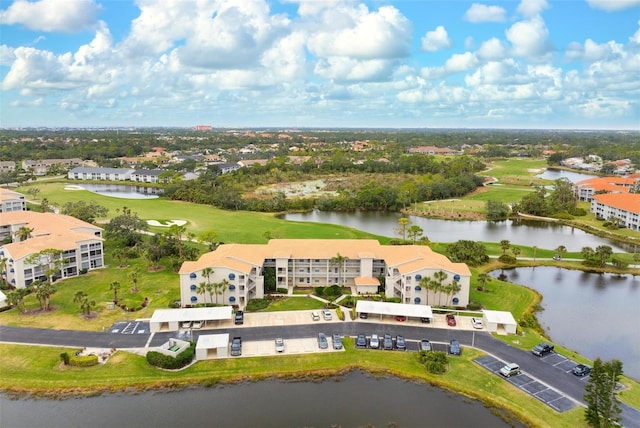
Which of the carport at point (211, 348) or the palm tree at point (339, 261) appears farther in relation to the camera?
the palm tree at point (339, 261)

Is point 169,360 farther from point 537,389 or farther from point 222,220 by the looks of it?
point 222,220

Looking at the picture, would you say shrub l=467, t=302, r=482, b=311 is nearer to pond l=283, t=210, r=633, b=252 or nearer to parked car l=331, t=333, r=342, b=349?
parked car l=331, t=333, r=342, b=349

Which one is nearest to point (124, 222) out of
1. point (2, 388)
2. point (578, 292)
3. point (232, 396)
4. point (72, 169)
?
point (2, 388)

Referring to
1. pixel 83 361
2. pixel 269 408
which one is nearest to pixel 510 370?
pixel 269 408

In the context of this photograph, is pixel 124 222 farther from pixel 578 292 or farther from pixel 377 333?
pixel 578 292

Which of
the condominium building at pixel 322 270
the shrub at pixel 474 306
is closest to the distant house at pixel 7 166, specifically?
the condominium building at pixel 322 270

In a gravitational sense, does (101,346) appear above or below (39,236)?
below

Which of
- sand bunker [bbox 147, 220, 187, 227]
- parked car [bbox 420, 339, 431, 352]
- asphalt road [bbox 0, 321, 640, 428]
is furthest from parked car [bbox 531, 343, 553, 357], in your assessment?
sand bunker [bbox 147, 220, 187, 227]

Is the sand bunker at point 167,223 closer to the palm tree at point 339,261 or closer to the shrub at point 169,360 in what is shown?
the palm tree at point 339,261
